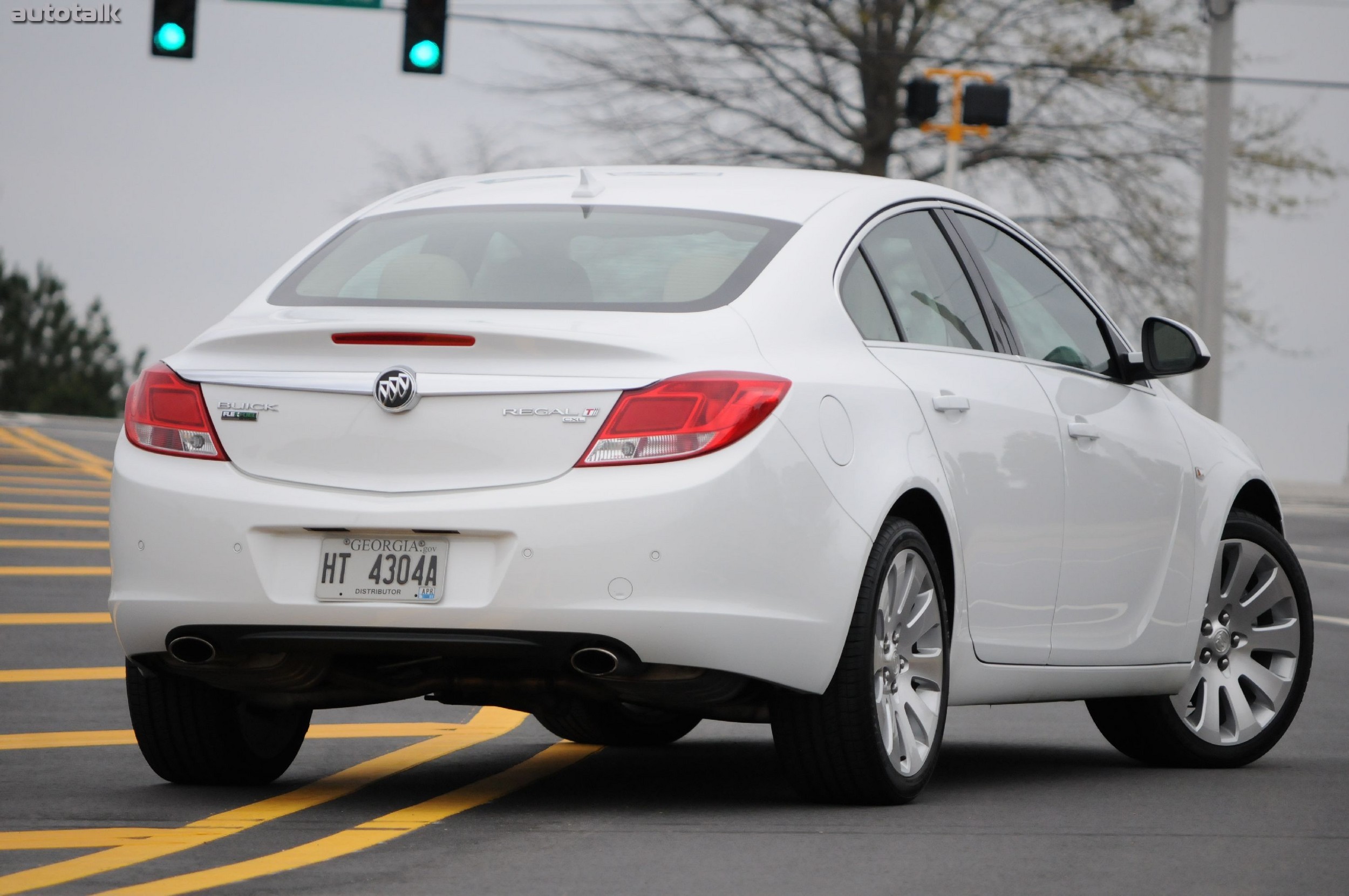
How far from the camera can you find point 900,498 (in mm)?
5520

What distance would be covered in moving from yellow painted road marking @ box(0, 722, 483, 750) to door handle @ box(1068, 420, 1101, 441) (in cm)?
238

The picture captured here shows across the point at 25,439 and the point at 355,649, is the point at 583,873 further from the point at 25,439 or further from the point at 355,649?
the point at 25,439

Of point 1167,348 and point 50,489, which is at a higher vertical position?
point 1167,348

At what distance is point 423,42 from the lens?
2012 centimetres

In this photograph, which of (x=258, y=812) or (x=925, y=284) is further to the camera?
(x=925, y=284)

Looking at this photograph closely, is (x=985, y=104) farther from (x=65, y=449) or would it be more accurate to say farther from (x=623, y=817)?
(x=623, y=817)

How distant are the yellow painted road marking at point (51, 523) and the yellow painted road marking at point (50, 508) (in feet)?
2.06

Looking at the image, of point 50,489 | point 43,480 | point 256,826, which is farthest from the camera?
point 43,480

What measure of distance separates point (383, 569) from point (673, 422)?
2.49 ft

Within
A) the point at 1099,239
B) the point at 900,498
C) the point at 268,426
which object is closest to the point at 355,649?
the point at 268,426

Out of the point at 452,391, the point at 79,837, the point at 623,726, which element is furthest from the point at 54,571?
the point at 452,391

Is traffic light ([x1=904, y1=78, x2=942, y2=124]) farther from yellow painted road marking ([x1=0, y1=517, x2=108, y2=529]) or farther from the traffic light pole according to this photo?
yellow painted road marking ([x1=0, y1=517, x2=108, y2=529])

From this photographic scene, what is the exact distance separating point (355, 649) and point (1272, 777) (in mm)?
3104

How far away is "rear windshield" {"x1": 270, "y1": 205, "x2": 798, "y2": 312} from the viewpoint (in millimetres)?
5402
